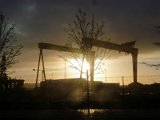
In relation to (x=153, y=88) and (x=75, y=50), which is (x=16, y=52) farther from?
(x=153, y=88)

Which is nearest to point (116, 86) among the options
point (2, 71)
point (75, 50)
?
point (75, 50)

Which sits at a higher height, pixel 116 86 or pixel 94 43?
pixel 94 43

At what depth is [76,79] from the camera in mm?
45656

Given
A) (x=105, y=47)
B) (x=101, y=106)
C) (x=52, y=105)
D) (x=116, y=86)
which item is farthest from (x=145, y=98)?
(x=116, y=86)

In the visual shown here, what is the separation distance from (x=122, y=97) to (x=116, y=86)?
20.7 metres

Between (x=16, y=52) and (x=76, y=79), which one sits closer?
(x=16, y=52)

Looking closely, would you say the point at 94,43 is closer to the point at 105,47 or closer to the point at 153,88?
the point at 105,47

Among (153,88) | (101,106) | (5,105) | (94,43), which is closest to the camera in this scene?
(101,106)

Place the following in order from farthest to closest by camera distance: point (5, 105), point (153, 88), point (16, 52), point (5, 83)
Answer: point (153, 88) → point (5, 83) → point (16, 52) → point (5, 105)

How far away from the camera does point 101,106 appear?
73.2 feet

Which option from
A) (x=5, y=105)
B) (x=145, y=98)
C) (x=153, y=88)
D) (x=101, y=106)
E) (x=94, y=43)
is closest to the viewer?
(x=101, y=106)

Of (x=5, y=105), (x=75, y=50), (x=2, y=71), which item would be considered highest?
(x=75, y=50)

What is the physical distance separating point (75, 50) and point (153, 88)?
1300 cm

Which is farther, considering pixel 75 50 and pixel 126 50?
pixel 126 50
